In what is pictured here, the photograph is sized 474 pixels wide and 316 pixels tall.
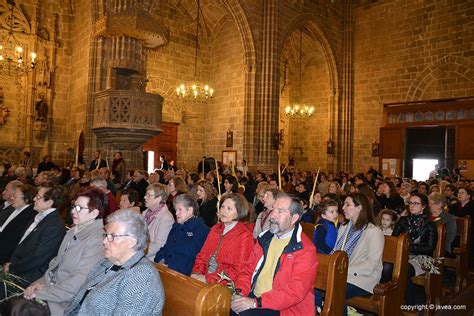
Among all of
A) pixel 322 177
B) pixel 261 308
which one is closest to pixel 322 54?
pixel 322 177

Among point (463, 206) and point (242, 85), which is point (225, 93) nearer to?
point (242, 85)

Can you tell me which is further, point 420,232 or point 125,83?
point 125,83

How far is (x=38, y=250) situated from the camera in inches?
142

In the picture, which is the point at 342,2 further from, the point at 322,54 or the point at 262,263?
the point at 262,263

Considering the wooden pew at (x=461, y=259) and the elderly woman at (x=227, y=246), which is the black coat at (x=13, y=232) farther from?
the wooden pew at (x=461, y=259)

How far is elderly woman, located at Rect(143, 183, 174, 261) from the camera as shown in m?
4.57

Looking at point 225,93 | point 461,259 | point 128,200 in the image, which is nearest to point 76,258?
point 128,200

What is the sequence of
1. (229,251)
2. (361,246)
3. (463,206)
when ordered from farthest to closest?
(463,206)
(361,246)
(229,251)

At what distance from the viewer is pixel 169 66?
58.4 ft

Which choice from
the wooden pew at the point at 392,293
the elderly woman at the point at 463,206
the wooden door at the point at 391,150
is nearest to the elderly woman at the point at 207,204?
the wooden pew at the point at 392,293

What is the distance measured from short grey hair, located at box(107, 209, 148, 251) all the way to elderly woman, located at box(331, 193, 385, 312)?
2.17 metres

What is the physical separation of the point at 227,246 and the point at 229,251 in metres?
0.06

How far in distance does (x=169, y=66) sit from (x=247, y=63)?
4.11 m

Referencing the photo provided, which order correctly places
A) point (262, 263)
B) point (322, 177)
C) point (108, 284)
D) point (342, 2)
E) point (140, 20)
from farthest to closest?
point (342, 2), point (322, 177), point (140, 20), point (262, 263), point (108, 284)
